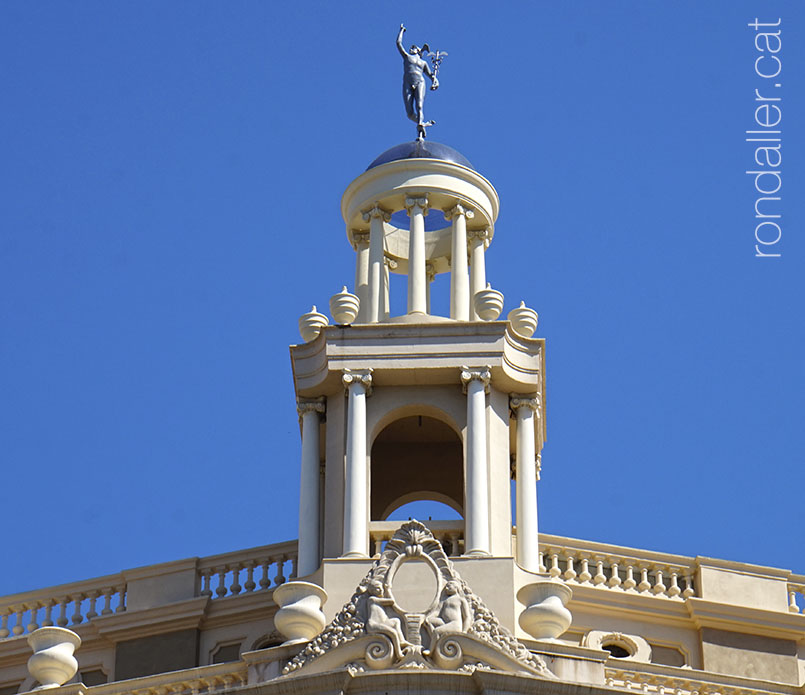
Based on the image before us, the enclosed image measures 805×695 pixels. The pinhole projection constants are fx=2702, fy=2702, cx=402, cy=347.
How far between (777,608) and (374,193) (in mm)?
10337

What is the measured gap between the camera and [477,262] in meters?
48.2

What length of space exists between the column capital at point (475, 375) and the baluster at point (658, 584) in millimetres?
4173

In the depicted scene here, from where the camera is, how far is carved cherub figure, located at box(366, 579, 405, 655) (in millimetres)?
36344

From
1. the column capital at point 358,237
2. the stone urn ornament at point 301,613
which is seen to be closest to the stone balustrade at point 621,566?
the stone urn ornament at point 301,613

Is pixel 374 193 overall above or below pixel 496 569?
above

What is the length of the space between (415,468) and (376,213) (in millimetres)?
4580

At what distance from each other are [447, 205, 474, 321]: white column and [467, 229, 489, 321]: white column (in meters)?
0.25

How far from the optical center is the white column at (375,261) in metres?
47.2

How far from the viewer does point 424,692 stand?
3575 cm

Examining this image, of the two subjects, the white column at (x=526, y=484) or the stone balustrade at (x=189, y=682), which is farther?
the white column at (x=526, y=484)

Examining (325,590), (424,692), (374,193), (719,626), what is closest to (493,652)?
Result: (424,692)

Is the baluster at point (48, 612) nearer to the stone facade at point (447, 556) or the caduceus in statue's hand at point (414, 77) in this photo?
the stone facade at point (447, 556)

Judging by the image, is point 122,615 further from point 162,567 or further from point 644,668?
point 644,668

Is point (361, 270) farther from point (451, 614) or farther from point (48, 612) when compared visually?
point (451, 614)
